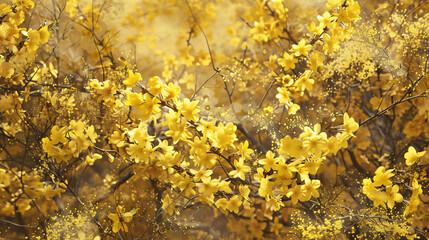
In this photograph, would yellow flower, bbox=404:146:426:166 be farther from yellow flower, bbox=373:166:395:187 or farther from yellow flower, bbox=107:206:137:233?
yellow flower, bbox=107:206:137:233

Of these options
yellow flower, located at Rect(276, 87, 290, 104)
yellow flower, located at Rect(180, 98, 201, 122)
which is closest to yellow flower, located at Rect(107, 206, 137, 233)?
yellow flower, located at Rect(180, 98, 201, 122)

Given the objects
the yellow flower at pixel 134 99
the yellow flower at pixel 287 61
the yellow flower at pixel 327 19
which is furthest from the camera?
the yellow flower at pixel 287 61

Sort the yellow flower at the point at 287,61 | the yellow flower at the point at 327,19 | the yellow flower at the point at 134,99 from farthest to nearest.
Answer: the yellow flower at the point at 287,61
the yellow flower at the point at 327,19
the yellow flower at the point at 134,99

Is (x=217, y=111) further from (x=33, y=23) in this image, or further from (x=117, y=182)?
(x=33, y=23)

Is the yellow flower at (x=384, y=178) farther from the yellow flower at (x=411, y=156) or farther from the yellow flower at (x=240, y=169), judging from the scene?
the yellow flower at (x=240, y=169)

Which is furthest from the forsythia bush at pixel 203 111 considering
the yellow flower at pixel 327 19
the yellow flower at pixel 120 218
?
the yellow flower at pixel 327 19

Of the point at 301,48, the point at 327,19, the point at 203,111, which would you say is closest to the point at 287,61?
the point at 301,48

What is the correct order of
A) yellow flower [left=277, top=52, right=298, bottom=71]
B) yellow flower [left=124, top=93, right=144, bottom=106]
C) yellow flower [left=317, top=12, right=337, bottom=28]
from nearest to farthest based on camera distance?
yellow flower [left=124, top=93, right=144, bottom=106]
yellow flower [left=317, top=12, right=337, bottom=28]
yellow flower [left=277, top=52, right=298, bottom=71]

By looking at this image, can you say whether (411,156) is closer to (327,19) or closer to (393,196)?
(393,196)

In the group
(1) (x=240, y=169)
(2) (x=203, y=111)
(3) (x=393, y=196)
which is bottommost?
(3) (x=393, y=196)

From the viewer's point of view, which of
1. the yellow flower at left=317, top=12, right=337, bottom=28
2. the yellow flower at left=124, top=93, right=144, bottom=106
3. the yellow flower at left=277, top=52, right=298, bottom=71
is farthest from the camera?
the yellow flower at left=277, top=52, right=298, bottom=71
